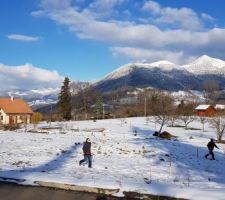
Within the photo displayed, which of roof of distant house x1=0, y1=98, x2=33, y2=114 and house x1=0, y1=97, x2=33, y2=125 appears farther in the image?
roof of distant house x1=0, y1=98, x2=33, y2=114

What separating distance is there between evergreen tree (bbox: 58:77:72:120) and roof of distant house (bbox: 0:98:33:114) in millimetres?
9391

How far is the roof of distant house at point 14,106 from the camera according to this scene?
94.2m

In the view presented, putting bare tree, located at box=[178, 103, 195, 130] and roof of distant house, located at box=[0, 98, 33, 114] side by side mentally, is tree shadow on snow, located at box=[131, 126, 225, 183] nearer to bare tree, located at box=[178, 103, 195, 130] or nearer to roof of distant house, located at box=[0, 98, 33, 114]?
bare tree, located at box=[178, 103, 195, 130]

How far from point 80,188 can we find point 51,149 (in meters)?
17.5

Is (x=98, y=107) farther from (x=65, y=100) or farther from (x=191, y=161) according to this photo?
(x=191, y=161)

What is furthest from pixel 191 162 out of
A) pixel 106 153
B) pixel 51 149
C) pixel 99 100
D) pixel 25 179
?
pixel 99 100

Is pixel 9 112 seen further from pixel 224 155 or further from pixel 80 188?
pixel 80 188

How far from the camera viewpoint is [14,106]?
97062 mm

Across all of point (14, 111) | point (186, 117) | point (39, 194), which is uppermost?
point (14, 111)

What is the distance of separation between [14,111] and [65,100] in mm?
12677

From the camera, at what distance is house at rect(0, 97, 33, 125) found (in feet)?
307

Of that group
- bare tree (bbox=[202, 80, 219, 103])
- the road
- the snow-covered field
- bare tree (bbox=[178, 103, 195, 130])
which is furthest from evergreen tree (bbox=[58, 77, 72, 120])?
bare tree (bbox=[202, 80, 219, 103])

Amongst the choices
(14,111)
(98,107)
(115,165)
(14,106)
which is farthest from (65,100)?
(115,165)

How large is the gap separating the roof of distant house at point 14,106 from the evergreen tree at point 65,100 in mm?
9391
